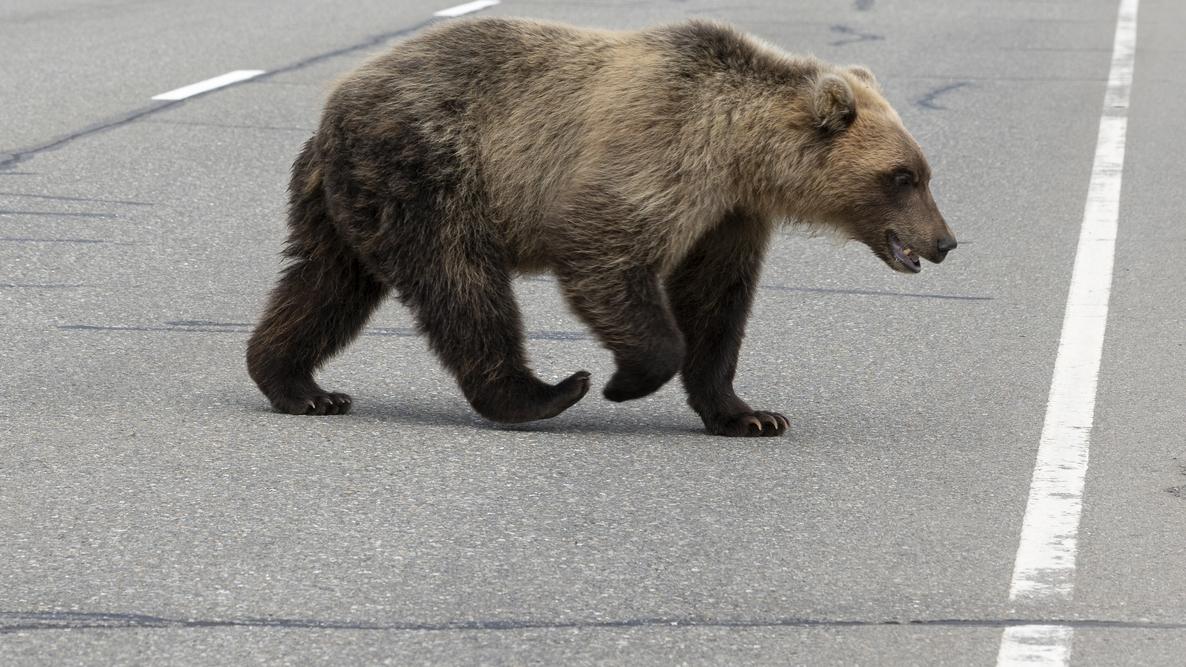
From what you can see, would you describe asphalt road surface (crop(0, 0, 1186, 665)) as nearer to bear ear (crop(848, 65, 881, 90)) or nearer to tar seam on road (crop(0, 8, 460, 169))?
tar seam on road (crop(0, 8, 460, 169))

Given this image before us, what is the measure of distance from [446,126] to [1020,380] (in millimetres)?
2314

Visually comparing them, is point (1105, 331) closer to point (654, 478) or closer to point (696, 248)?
point (696, 248)

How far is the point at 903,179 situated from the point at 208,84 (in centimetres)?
821

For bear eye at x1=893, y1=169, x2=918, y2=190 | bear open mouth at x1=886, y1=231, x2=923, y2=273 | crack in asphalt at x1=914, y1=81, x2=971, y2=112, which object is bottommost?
crack in asphalt at x1=914, y1=81, x2=971, y2=112

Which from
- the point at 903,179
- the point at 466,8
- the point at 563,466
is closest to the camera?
the point at 563,466

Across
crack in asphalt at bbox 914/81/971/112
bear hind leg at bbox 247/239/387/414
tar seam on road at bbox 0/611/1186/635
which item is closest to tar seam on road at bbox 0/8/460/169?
bear hind leg at bbox 247/239/387/414

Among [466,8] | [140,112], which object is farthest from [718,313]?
[466,8]

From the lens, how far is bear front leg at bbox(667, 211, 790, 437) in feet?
20.2

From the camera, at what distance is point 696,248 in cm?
616

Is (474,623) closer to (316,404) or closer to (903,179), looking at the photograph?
(316,404)

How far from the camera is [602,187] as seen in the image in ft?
19.0

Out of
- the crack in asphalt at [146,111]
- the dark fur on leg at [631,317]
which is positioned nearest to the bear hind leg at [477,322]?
the dark fur on leg at [631,317]

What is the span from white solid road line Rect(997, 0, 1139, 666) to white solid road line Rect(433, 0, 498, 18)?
7884mm

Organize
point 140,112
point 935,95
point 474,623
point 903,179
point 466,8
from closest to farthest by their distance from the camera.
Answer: point 474,623
point 903,179
point 140,112
point 935,95
point 466,8
